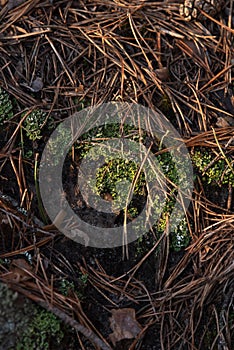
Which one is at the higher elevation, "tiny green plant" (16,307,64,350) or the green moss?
the green moss

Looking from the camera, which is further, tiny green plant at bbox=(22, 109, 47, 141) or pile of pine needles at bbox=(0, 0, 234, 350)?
tiny green plant at bbox=(22, 109, 47, 141)

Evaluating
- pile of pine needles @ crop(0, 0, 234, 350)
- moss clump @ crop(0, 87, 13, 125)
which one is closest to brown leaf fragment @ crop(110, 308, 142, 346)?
pile of pine needles @ crop(0, 0, 234, 350)

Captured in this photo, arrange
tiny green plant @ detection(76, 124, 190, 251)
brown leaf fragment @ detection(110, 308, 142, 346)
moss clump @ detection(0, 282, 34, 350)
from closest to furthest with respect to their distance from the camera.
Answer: moss clump @ detection(0, 282, 34, 350) → brown leaf fragment @ detection(110, 308, 142, 346) → tiny green plant @ detection(76, 124, 190, 251)

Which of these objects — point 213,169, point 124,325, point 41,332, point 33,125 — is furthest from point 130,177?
point 41,332

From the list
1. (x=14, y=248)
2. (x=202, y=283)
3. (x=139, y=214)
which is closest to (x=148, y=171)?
(x=139, y=214)

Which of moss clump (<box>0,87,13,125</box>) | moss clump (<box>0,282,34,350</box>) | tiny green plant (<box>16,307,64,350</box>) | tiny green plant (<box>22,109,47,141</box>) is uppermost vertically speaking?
moss clump (<box>0,87,13,125</box>)

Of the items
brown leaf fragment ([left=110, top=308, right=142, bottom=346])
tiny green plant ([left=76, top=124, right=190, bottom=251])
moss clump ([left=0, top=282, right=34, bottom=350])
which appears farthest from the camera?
tiny green plant ([left=76, top=124, right=190, bottom=251])

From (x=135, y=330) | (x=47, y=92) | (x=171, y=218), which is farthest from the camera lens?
(x=47, y=92)

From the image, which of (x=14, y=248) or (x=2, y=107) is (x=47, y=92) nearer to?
(x=2, y=107)

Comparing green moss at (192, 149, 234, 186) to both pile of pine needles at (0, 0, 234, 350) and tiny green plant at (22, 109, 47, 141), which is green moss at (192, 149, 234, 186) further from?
tiny green plant at (22, 109, 47, 141)

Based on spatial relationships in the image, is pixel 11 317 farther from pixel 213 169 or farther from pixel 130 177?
pixel 213 169
